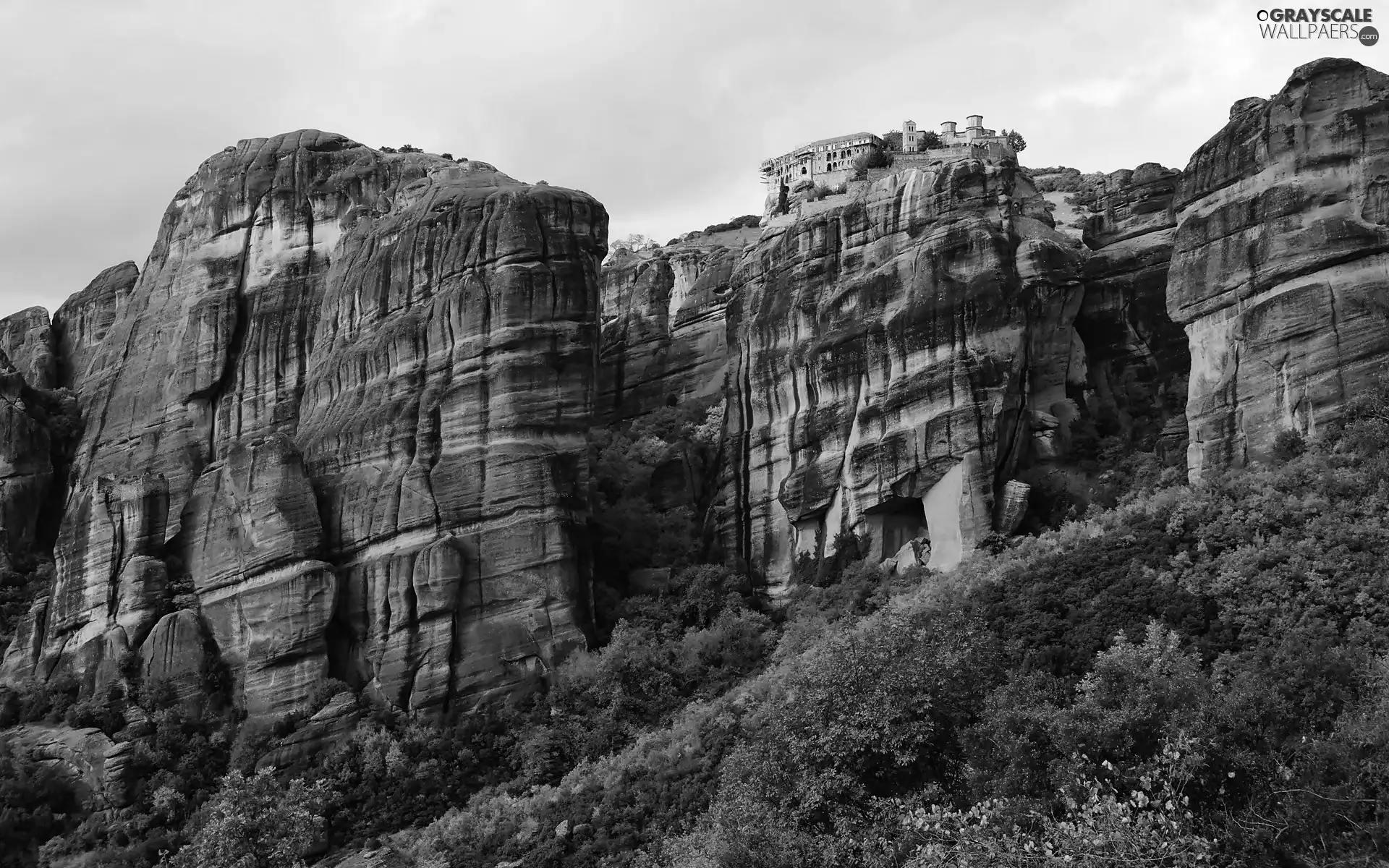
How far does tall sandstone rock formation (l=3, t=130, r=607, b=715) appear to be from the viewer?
48.7m

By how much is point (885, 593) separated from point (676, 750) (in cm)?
863

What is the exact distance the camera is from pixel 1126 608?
39688 mm

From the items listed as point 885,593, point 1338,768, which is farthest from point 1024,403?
point 1338,768

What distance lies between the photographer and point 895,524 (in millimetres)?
50938

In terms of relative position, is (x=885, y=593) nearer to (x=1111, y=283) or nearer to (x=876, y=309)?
(x=876, y=309)

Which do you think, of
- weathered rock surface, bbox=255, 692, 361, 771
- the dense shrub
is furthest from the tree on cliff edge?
the dense shrub

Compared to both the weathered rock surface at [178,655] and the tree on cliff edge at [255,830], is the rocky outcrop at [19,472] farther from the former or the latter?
the tree on cliff edge at [255,830]

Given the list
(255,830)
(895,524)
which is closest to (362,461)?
(255,830)

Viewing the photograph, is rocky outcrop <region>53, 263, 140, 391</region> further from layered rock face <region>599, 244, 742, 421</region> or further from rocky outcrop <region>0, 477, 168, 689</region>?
layered rock face <region>599, 244, 742, 421</region>

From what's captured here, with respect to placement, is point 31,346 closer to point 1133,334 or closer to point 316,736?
point 316,736

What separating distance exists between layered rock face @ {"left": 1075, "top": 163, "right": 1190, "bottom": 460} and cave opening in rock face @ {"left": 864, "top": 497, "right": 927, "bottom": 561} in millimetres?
6438

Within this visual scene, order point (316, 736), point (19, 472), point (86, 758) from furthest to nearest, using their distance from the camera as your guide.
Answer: point (19, 472)
point (86, 758)
point (316, 736)

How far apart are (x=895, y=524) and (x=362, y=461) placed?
54.8ft

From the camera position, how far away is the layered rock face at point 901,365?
49.2 m
